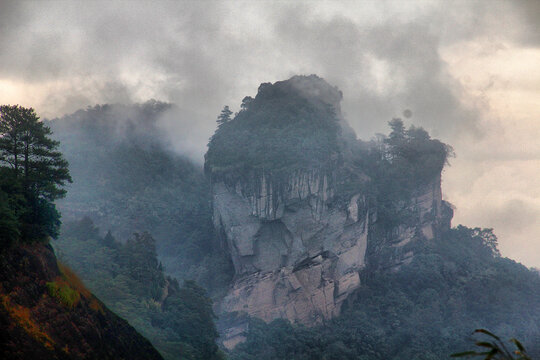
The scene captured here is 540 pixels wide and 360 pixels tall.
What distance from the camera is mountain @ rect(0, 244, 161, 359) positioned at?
18.2 metres

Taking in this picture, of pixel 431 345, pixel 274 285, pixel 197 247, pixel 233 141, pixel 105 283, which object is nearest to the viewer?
pixel 105 283

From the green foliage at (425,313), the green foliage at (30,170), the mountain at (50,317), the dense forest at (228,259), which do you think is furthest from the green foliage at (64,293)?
the green foliage at (425,313)

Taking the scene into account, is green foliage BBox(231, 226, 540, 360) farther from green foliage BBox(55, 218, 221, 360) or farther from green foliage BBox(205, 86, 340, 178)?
green foliage BBox(205, 86, 340, 178)

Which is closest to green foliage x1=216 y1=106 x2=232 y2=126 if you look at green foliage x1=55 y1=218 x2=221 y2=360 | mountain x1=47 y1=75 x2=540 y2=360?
mountain x1=47 y1=75 x2=540 y2=360

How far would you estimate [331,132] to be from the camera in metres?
60.9

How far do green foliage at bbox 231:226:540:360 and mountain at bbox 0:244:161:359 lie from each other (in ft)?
69.0

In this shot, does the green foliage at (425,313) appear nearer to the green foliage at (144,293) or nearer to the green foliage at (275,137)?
the green foliage at (144,293)

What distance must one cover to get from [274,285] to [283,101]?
70.1ft

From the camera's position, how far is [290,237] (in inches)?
2185

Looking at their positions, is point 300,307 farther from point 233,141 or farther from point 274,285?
point 233,141

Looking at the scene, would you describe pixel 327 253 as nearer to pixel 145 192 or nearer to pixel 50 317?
pixel 145 192

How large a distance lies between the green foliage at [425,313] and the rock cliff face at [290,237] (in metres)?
2.88

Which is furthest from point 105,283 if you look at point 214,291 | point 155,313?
point 214,291

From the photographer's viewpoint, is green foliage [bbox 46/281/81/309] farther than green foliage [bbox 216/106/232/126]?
No
